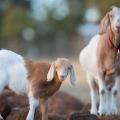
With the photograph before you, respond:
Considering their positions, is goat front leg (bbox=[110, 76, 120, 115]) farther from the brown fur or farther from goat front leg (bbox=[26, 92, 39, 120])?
goat front leg (bbox=[26, 92, 39, 120])

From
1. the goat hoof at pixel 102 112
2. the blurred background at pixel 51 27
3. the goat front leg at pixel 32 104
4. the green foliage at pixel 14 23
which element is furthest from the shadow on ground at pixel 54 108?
the green foliage at pixel 14 23

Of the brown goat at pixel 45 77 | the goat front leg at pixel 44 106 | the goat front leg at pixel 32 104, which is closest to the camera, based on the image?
the brown goat at pixel 45 77

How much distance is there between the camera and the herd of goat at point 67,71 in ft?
27.2

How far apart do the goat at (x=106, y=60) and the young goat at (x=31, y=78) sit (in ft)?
3.75

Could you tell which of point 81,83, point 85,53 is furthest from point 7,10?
point 85,53

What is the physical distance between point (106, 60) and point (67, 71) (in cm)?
138

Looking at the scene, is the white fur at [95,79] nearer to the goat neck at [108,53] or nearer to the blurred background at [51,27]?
the goat neck at [108,53]

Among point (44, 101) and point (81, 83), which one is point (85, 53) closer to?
point (44, 101)

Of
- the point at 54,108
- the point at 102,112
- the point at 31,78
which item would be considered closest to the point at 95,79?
the point at 102,112

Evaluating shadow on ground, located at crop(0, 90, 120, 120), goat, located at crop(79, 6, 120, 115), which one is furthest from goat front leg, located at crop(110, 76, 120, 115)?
shadow on ground, located at crop(0, 90, 120, 120)

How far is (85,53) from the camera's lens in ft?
32.7

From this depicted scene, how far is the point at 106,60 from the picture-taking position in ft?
30.5

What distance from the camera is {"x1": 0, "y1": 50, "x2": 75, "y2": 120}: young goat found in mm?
8227

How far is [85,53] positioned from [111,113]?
3.67 feet
